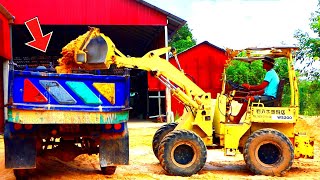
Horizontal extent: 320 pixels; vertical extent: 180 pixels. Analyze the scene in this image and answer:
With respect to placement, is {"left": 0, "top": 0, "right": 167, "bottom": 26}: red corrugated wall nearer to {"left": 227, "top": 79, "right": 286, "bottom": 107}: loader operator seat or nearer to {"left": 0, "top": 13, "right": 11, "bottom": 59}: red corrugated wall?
{"left": 0, "top": 13, "right": 11, "bottom": 59}: red corrugated wall

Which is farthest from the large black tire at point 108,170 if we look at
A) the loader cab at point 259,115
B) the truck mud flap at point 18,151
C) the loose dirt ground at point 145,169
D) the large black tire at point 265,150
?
the large black tire at point 265,150

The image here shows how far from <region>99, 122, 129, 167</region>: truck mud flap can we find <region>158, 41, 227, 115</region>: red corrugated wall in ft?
51.8

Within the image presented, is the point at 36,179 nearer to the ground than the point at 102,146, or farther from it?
nearer to the ground

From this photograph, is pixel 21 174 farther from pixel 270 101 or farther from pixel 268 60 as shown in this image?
pixel 268 60

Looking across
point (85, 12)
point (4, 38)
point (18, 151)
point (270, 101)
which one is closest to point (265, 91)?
point (270, 101)

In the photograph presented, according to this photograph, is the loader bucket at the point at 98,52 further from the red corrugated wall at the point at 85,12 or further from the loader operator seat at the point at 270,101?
the red corrugated wall at the point at 85,12

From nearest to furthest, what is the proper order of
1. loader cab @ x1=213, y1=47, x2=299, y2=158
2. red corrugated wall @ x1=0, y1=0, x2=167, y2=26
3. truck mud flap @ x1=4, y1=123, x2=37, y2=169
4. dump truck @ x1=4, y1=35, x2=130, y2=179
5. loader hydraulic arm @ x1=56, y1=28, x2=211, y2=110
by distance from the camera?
dump truck @ x1=4, y1=35, x2=130, y2=179
truck mud flap @ x1=4, y1=123, x2=37, y2=169
loader hydraulic arm @ x1=56, y1=28, x2=211, y2=110
loader cab @ x1=213, y1=47, x2=299, y2=158
red corrugated wall @ x1=0, y1=0, x2=167, y2=26

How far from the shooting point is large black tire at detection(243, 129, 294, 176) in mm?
9578

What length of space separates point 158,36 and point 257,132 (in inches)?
606

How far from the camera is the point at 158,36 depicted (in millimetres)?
24531

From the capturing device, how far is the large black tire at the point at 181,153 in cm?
948

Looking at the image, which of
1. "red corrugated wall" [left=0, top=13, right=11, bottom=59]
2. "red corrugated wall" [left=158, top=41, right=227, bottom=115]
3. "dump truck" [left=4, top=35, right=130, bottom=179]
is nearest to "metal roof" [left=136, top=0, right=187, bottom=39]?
"red corrugated wall" [left=158, top=41, right=227, bottom=115]

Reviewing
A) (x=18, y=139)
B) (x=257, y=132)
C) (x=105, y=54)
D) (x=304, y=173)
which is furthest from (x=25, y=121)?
(x=304, y=173)

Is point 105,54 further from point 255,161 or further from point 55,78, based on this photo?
point 255,161
